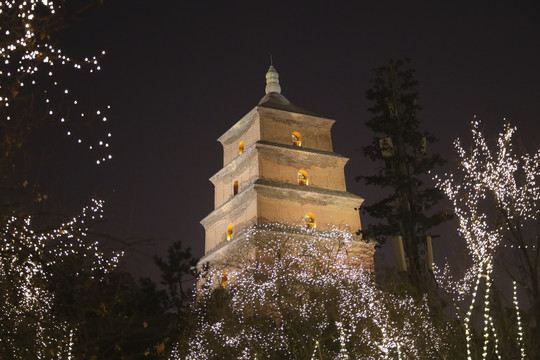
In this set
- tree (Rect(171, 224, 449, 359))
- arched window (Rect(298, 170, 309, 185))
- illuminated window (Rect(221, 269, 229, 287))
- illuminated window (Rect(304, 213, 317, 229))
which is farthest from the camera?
arched window (Rect(298, 170, 309, 185))

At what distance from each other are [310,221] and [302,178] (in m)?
2.32

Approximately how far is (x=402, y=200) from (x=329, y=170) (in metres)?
6.94

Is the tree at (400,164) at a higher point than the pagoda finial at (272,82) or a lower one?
lower

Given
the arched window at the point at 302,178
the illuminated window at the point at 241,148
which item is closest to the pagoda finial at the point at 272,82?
the illuminated window at the point at 241,148

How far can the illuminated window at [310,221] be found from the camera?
26.3 metres

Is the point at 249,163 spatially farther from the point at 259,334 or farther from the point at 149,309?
the point at 259,334

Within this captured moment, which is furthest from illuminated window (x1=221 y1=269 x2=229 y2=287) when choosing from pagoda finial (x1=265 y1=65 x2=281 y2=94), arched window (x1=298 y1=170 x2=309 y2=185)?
pagoda finial (x1=265 y1=65 x2=281 y2=94)

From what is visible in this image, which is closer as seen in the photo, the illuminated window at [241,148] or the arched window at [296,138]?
the arched window at [296,138]

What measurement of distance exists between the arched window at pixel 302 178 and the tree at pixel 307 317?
5.00 metres

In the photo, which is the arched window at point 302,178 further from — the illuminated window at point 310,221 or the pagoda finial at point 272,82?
the pagoda finial at point 272,82

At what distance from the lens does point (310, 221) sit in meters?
26.4

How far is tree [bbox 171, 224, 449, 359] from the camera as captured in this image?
16.3m

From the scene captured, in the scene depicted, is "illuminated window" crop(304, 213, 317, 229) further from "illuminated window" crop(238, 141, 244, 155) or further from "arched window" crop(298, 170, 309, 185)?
"illuminated window" crop(238, 141, 244, 155)

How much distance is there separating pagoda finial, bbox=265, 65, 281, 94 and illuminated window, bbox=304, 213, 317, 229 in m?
8.61
